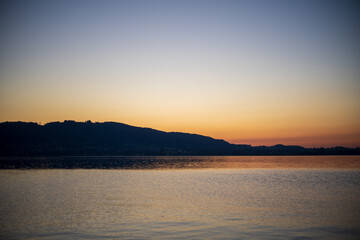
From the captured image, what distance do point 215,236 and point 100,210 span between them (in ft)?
49.2

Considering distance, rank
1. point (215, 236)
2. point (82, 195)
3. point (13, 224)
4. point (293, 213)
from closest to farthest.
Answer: point (215, 236)
point (13, 224)
point (293, 213)
point (82, 195)

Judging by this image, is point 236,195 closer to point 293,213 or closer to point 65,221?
point 293,213

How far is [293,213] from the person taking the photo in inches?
1217

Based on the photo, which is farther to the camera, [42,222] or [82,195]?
[82,195]

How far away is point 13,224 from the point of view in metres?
26.6

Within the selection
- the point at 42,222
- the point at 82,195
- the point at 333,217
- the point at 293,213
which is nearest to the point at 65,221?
the point at 42,222

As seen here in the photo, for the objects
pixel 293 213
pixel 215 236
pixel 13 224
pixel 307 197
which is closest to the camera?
pixel 215 236

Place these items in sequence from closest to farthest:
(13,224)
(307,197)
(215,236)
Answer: (215,236)
(13,224)
(307,197)

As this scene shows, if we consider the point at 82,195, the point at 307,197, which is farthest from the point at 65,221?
the point at 307,197

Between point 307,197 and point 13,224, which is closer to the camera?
point 13,224

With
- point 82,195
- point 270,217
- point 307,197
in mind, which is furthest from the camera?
point 82,195

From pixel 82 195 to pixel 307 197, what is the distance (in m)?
31.7

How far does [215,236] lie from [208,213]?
8.33 meters

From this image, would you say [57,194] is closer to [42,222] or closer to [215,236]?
[42,222]
